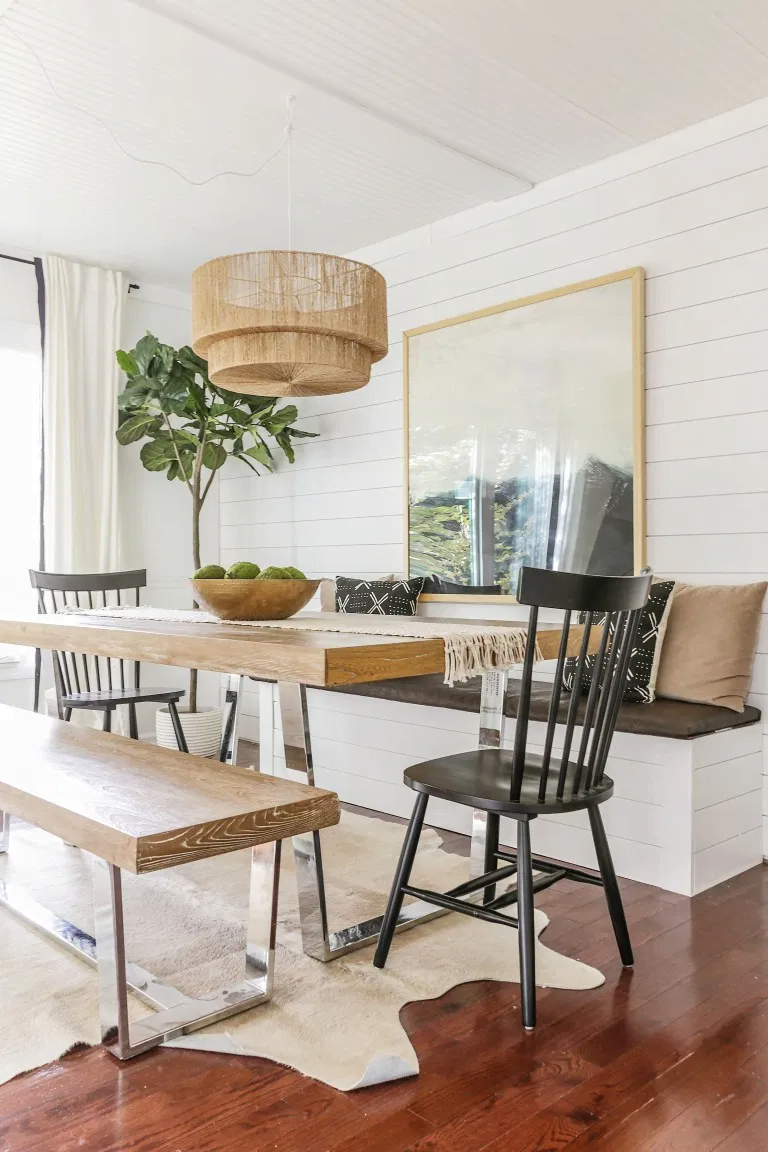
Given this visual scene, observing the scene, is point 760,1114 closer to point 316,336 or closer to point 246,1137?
point 246,1137

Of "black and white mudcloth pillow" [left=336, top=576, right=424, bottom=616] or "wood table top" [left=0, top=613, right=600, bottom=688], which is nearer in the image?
"wood table top" [left=0, top=613, right=600, bottom=688]

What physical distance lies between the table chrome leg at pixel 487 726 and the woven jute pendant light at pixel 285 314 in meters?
0.98

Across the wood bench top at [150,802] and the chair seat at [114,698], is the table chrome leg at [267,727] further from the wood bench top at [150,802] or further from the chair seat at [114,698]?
the wood bench top at [150,802]

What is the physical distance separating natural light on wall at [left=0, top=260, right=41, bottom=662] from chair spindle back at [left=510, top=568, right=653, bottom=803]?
338cm

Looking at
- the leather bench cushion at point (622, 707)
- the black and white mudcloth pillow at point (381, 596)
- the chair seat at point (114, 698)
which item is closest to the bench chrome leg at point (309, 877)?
the leather bench cushion at point (622, 707)

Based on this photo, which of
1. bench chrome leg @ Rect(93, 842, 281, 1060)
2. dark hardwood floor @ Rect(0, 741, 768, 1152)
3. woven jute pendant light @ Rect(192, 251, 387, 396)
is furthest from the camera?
woven jute pendant light @ Rect(192, 251, 387, 396)

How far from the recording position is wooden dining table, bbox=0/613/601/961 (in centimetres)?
184

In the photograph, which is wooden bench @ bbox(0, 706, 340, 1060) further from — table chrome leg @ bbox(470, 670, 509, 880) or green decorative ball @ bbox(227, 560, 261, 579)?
table chrome leg @ bbox(470, 670, 509, 880)

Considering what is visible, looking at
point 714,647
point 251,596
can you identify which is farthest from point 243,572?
point 714,647

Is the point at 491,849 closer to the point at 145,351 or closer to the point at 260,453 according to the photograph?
the point at 260,453

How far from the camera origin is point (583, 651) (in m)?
1.90

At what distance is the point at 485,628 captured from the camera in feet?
7.29

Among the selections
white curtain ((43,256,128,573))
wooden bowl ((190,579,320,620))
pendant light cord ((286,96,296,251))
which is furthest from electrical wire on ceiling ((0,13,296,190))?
wooden bowl ((190,579,320,620))

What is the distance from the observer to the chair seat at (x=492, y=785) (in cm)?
186
